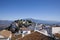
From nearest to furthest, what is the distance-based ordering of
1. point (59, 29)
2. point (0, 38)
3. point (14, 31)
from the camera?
point (0, 38)
point (59, 29)
point (14, 31)

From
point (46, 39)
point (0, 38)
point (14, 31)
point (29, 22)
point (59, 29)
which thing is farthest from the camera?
point (29, 22)

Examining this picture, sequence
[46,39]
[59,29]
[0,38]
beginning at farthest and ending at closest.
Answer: [59,29] → [0,38] → [46,39]

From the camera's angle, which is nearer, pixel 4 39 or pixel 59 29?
pixel 4 39

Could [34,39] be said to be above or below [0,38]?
above

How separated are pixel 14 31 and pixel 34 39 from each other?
15200mm

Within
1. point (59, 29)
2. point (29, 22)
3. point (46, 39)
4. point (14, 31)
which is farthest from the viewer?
point (29, 22)

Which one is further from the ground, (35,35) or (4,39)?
(35,35)

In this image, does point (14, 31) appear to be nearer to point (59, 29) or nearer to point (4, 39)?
point (59, 29)

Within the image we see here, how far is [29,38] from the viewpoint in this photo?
793 cm

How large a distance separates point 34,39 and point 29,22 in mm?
23655

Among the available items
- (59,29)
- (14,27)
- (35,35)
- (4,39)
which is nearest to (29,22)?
(14,27)

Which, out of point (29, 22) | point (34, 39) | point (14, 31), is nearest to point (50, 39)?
point (34, 39)

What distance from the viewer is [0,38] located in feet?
41.0

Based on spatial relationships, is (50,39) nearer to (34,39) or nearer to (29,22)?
(34,39)
